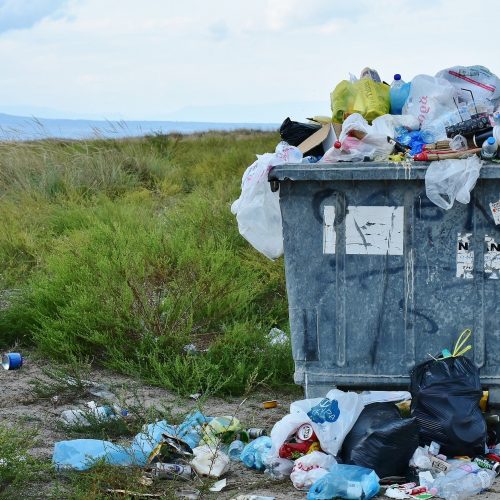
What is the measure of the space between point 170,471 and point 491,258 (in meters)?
1.73

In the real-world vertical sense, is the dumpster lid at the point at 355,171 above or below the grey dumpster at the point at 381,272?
above

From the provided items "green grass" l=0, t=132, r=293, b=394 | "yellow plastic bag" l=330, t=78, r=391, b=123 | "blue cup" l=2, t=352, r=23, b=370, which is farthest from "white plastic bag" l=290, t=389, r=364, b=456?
"blue cup" l=2, t=352, r=23, b=370

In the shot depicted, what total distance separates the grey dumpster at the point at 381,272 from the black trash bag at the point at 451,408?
0.32 metres

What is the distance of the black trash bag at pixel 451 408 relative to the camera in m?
4.07

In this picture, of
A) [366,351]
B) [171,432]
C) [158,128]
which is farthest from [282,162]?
[158,128]

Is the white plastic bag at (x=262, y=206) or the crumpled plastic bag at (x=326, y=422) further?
the white plastic bag at (x=262, y=206)

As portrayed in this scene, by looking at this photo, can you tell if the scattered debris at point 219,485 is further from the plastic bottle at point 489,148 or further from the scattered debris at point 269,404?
the plastic bottle at point 489,148

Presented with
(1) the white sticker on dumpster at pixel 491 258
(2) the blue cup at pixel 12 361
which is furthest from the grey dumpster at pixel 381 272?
(2) the blue cup at pixel 12 361

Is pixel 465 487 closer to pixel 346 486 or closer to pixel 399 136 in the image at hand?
pixel 346 486

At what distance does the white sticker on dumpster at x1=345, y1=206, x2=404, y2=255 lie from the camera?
4402 mm

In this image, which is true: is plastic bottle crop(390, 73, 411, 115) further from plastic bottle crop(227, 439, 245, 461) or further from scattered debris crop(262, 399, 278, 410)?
plastic bottle crop(227, 439, 245, 461)

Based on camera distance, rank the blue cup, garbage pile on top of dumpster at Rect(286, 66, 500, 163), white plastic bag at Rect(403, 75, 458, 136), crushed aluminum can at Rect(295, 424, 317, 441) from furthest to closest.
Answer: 1. the blue cup
2. white plastic bag at Rect(403, 75, 458, 136)
3. garbage pile on top of dumpster at Rect(286, 66, 500, 163)
4. crushed aluminum can at Rect(295, 424, 317, 441)

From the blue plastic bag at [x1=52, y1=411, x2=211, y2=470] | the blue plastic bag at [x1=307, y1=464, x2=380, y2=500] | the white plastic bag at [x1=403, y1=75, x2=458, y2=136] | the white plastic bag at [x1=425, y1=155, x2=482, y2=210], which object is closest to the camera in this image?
the blue plastic bag at [x1=307, y1=464, x2=380, y2=500]

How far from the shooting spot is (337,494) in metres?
3.72
